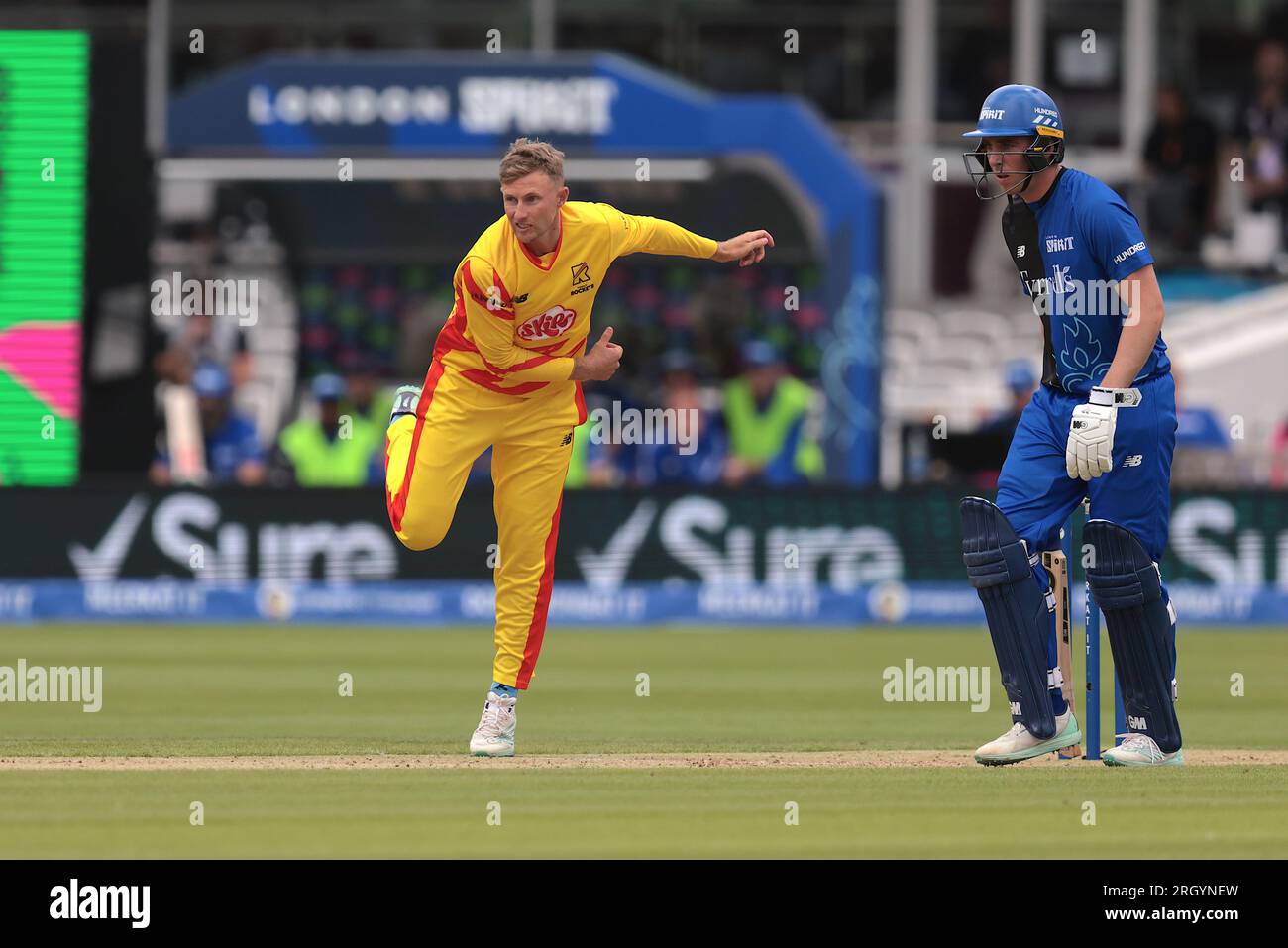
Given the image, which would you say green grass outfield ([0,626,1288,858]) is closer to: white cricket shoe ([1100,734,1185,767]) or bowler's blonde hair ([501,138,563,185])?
white cricket shoe ([1100,734,1185,767])

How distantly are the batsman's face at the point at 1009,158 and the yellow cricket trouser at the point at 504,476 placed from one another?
196cm

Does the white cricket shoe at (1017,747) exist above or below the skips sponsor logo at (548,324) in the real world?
below

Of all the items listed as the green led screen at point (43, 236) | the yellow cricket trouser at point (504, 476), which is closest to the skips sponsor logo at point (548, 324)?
the yellow cricket trouser at point (504, 476)

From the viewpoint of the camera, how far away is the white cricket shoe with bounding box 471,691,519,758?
30.1 ft

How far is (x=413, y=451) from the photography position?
30.4 feet

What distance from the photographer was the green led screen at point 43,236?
1880cm

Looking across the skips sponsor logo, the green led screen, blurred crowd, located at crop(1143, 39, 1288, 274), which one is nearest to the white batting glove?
the skips sponsor logo

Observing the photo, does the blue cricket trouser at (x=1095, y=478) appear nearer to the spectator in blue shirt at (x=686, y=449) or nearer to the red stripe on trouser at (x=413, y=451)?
the red stripe on trouser at (x=413, y=451)

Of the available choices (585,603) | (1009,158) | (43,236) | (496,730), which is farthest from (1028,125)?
(43,236)

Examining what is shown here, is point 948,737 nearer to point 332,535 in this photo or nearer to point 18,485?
point 332,535

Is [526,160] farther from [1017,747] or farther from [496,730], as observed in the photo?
[1017,747]

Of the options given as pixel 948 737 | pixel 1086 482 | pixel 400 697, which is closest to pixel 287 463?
pixel 400 697

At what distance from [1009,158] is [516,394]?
2.15 metres

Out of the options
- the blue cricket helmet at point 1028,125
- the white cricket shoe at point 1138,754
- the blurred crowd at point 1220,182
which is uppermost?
the blurred crowd at point 1220,182
